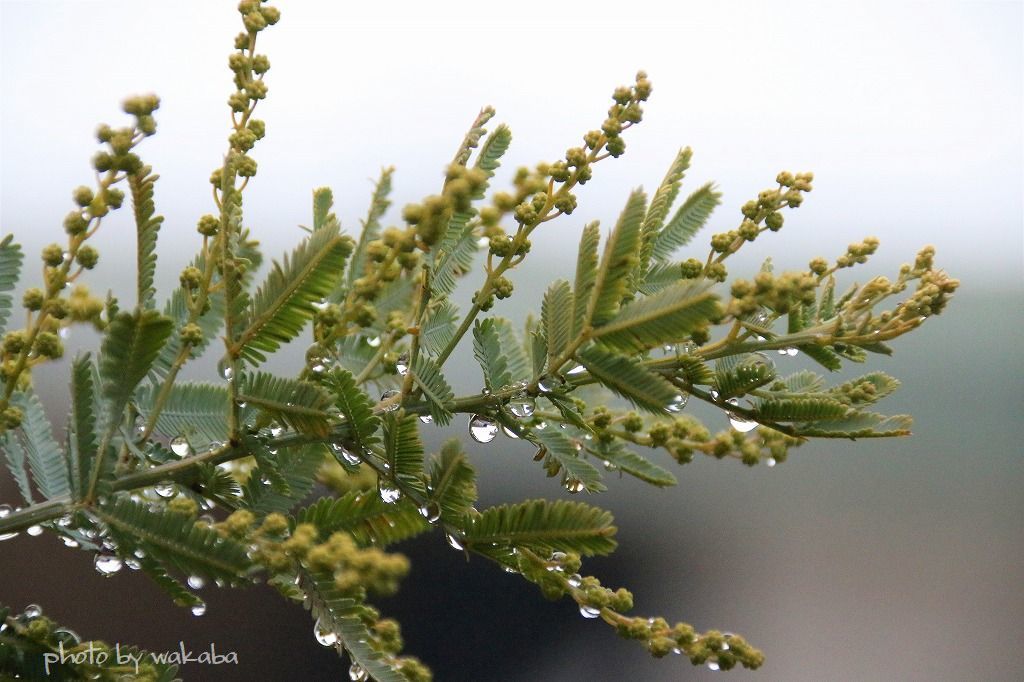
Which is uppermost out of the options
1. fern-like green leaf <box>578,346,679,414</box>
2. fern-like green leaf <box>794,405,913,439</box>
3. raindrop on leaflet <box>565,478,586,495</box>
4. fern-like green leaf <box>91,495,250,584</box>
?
fern-like green leaf <box>578,346,679,414</box>

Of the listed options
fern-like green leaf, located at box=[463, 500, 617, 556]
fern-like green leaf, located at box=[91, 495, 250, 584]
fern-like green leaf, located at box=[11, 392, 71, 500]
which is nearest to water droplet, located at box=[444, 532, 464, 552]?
fern-like green leaf, located at box=[463, 500, 617, 556]

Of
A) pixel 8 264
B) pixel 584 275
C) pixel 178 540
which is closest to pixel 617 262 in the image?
pixel 584 275

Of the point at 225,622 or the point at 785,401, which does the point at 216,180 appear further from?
the point at 225,622

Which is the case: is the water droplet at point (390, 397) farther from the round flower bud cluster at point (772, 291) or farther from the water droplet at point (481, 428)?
the round flower bud cluster at point (772, 291)

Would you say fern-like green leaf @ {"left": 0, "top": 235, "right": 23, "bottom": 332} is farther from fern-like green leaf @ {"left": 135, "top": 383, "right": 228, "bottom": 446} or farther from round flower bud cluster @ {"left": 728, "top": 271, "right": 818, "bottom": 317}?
round flower bud cluster @ {"left": 728, "top": 271, "right": 818, "bottom": 317}

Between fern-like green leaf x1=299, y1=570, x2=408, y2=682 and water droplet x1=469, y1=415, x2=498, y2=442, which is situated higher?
water droplet x1=469, y1=415, x2=498, y2=442

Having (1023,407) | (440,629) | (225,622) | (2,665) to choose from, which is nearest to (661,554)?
(440,629)

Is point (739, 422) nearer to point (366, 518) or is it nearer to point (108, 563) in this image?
point (366, 518)
